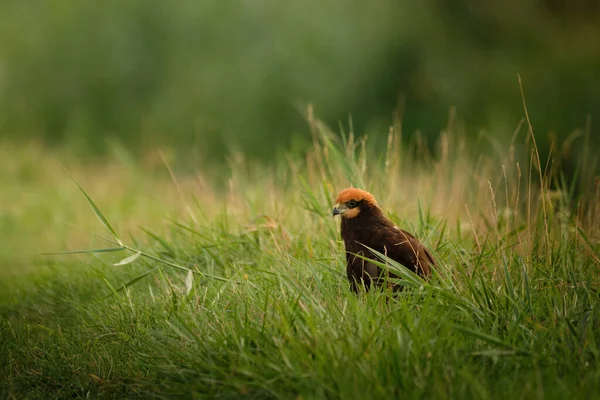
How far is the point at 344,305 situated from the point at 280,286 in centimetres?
52

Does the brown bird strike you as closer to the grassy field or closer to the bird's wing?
the bird's wing

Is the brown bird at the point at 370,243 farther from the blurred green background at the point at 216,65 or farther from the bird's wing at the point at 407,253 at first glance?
the blurred green background at the point at 216,65

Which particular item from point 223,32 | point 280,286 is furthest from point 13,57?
point 280,286

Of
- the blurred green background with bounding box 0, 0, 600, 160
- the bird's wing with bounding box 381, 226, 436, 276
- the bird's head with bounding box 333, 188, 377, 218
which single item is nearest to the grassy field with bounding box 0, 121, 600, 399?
the bird's wing with bounding box 381, 226, 436, 276

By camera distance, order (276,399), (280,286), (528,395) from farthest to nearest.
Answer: (280,286), (276,399), (528,395)

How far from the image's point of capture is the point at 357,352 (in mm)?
3604

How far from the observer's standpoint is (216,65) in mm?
12906

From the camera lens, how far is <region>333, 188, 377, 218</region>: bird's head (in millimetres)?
4684

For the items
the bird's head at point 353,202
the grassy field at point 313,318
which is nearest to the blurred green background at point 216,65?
the grassy field at point 313,318

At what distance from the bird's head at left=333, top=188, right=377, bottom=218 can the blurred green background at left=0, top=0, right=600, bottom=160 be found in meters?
7.39

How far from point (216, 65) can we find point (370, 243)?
894 centimetres

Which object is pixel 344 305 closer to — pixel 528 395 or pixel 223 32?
pixel 528 395

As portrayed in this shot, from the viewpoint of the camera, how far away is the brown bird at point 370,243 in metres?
4.37

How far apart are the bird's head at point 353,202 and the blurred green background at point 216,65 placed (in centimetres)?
739
